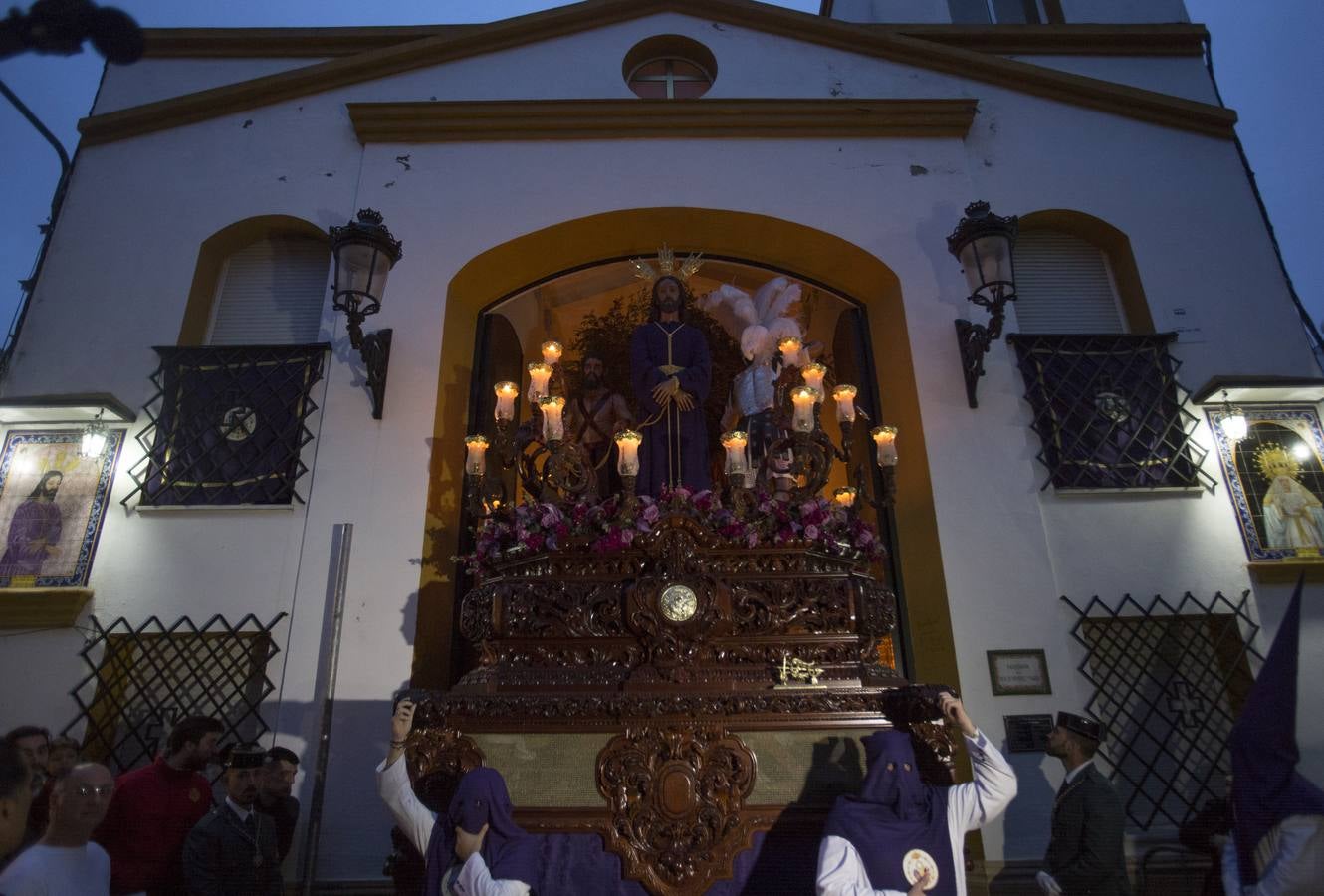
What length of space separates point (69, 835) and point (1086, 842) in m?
3.75

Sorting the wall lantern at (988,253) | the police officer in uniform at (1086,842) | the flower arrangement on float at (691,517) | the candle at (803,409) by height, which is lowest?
the police officer in uniform at (1086,842)

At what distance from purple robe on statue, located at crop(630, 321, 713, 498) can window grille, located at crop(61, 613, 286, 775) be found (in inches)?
107

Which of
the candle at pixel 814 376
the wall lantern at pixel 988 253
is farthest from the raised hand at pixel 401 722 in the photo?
the wall lantern at pixel 988 253

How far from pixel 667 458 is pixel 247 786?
3.21 metres

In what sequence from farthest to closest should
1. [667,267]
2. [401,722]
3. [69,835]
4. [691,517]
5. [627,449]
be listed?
[667,267] → [627,449] → [691,517] → [401,722] → [69,835]

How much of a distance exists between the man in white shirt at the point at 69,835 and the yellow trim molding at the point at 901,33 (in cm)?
705

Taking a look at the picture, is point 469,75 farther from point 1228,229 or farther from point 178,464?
point 1228,229

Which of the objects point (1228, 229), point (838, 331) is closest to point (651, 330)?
point (838, 331)

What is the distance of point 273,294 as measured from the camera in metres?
6.96

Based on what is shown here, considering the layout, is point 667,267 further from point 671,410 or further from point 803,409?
point 803,409

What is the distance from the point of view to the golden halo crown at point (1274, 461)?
5.75 m

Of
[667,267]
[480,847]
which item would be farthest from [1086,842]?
[667,267]

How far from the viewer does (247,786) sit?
385 cm

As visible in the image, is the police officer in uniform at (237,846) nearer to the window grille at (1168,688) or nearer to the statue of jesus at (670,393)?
the statue of jesus at (670,393)
